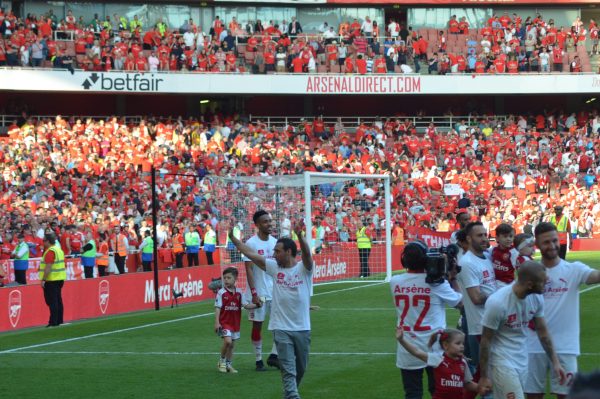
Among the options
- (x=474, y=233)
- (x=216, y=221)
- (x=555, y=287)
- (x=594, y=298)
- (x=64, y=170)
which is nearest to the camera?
(x=555, y=287)

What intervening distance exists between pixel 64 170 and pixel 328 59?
603 inches

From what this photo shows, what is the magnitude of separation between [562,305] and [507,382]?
2.76 ft

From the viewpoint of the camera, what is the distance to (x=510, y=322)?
8.28m

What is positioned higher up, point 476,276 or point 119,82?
point 119,82

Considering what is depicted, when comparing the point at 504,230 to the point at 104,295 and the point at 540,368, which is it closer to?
the point at 540,368

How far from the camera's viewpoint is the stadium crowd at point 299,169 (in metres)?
31.8

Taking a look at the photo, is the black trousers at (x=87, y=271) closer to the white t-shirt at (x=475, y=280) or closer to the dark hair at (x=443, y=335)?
the white t-shirt at (x=475, y=280)

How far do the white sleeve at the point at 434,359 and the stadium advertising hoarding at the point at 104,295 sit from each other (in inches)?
548

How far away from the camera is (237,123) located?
4481 cm

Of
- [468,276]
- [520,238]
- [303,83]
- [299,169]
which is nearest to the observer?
[468,276]

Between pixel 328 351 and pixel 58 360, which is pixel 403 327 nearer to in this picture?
pixel 328 351

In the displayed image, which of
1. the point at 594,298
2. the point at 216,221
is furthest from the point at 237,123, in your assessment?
the point at 594,298

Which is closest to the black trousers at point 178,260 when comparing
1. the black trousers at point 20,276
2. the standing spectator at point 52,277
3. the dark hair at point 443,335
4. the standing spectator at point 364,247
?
the standing spectator at point 364,247

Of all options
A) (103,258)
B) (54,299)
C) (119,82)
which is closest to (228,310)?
(54,299)
